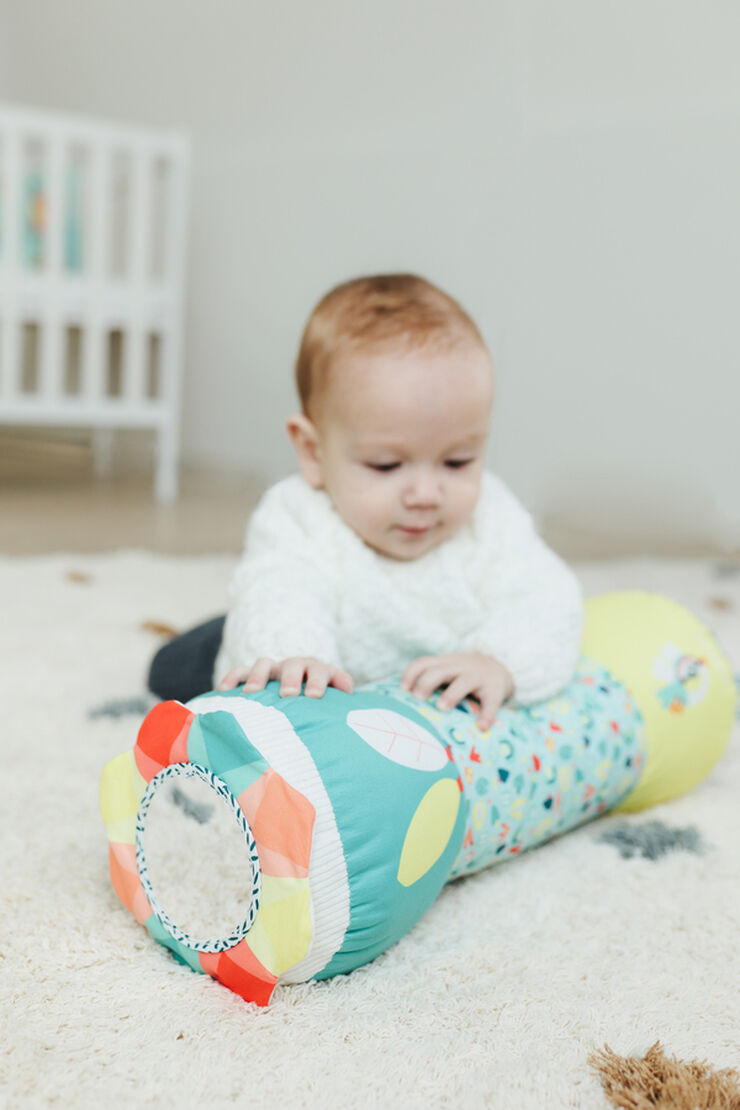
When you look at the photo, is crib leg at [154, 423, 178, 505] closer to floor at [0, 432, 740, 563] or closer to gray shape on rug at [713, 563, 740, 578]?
floor at [0, 432, 740, 563]

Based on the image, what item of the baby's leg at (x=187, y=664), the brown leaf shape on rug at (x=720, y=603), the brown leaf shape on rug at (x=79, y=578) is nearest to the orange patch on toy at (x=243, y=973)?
the baby's leg at (x=187, y=664)

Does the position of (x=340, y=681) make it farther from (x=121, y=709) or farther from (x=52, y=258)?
(x=52, y=258)

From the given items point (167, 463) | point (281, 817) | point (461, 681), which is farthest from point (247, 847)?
point (167, 463)

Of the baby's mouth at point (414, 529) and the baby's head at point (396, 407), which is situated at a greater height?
the baby's head at point (396, 407)

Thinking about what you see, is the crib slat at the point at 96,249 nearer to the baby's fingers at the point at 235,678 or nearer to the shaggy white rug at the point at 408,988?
the shaggy white rug at the point at 408,988

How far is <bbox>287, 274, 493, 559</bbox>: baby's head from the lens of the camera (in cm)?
85

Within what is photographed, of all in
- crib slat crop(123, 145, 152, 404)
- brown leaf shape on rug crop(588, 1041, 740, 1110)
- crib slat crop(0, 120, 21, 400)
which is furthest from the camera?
crib slat crop(123, 145, 152, 404)

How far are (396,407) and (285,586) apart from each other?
0.17 m

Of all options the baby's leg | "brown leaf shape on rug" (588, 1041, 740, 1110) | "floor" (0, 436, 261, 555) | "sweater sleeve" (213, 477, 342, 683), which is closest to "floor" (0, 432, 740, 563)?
"floor" (0, 436, 261, 555)

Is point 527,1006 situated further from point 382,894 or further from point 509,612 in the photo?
point 509,612

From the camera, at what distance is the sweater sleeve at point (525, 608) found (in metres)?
0.84

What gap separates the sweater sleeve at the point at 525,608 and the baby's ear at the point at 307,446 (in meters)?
0.16

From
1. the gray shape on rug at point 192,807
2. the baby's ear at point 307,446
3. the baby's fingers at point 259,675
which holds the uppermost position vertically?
the baby's ear at point 307,446

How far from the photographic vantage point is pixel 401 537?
910 mm
